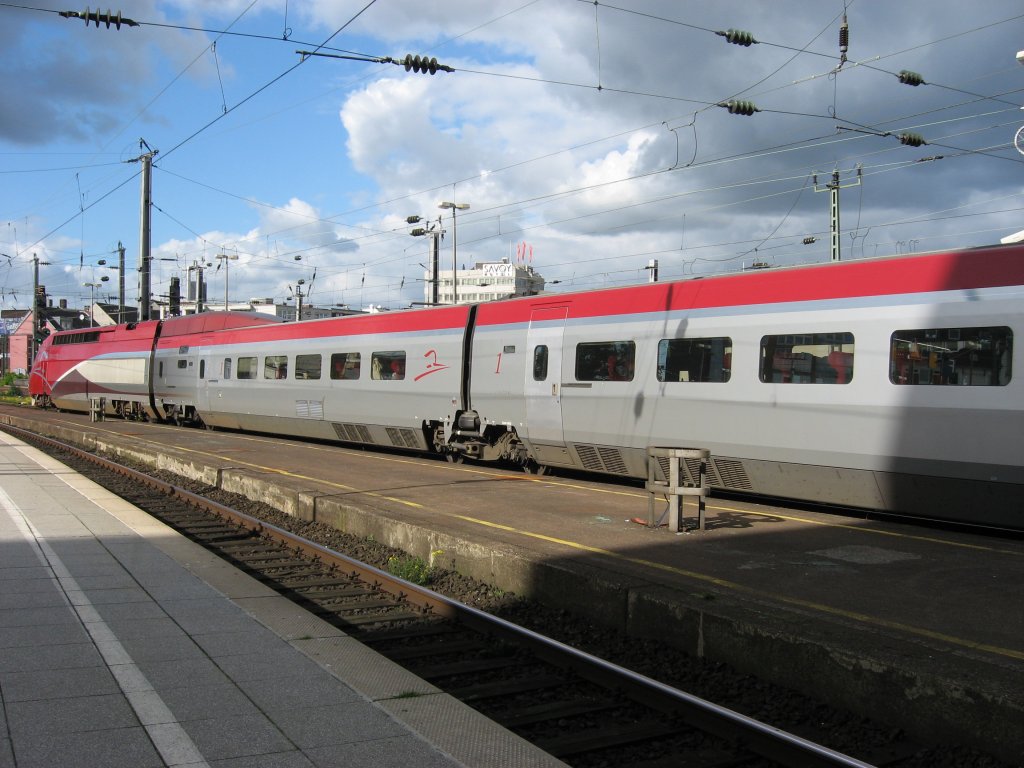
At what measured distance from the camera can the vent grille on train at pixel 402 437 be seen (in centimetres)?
1784

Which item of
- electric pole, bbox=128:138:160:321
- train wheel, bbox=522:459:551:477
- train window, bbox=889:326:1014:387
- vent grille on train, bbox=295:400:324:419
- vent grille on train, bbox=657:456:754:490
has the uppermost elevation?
electric pole, bbox=128:138:160:321

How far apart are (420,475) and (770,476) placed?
241 inches

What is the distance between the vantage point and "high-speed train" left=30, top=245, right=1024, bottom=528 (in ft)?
29.6

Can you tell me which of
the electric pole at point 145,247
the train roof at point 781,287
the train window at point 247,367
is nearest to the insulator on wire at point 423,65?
the train roof at point 781,287

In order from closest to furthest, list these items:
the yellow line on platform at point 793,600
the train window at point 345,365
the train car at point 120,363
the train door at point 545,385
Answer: the yellow line on platform at point 793,600 → the train door at point 545,385 → the train window at point 345,365 → the train car at point 120,363

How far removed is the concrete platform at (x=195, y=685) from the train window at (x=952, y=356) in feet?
22.4

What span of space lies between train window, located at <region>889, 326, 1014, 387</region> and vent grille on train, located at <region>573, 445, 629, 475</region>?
452cm

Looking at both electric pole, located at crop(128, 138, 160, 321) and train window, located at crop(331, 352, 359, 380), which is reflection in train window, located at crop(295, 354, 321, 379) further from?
electric pole, located at crop(128, 138, 160, 321)

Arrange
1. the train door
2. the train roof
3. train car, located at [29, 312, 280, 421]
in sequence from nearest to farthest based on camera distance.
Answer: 1. the train roof
2. the train door
3. train car, located at [29, 312, 280, 421]

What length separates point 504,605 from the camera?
7559 mm

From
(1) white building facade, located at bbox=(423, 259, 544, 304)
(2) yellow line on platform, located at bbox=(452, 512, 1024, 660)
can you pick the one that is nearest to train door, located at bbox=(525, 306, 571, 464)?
(2) yellow line on platform, located at bbox=(452, 512, 1024, 660)

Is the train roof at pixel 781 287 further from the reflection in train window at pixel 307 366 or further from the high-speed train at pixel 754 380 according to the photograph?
the reflection in train window at pixel 307 366

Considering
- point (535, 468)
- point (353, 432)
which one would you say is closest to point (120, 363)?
point (353, 432)

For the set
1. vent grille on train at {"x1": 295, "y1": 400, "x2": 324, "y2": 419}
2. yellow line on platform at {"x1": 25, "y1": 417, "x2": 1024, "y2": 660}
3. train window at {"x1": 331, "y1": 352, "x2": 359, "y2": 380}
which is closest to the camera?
yellow line on platform at {"x1": 25, "y1": 417, "x2": 1024, "y2": 660}
